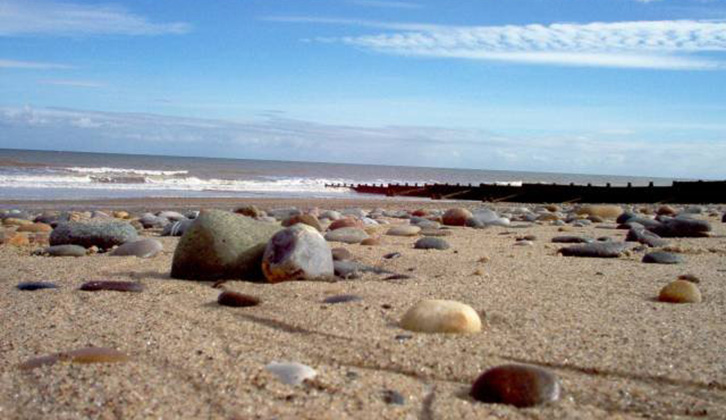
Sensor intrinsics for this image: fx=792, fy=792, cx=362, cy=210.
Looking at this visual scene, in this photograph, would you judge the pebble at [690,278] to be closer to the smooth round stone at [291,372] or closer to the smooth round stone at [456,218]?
the smooth round stone at [291,372]

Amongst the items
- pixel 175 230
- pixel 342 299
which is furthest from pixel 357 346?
pixel 175 230

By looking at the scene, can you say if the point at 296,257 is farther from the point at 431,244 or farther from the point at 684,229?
the point at 684,229

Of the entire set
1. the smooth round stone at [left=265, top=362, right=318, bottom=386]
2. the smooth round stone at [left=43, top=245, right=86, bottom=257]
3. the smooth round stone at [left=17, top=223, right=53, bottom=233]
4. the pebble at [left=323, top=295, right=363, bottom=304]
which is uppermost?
the pebble at [left=323, top=295, right=363, bottom=304]

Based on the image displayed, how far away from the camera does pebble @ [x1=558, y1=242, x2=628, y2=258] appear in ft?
19.7

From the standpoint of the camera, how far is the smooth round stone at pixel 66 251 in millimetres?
5980

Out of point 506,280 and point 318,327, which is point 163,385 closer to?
point 318,327

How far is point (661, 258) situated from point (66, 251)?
4.40 metres

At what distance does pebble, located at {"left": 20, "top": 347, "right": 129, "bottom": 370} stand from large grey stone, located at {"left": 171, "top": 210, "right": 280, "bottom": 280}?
195cm

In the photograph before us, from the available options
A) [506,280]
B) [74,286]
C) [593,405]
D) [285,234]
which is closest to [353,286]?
[285,234]

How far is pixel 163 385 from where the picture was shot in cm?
249

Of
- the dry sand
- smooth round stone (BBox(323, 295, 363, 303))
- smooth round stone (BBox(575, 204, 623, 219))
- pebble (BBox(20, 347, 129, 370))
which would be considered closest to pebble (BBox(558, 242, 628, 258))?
the dry sand

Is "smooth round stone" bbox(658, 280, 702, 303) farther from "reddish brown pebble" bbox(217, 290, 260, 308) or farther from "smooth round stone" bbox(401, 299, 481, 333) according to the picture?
"reddish brown pebble" bbox(217, 290, 260, 308)

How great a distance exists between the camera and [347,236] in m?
7.09

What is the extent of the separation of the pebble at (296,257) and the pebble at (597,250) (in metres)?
2.30
